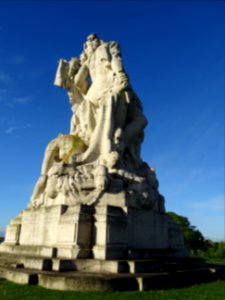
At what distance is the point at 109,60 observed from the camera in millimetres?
11781

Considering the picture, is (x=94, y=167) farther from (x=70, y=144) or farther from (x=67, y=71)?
(x=67, y=71)

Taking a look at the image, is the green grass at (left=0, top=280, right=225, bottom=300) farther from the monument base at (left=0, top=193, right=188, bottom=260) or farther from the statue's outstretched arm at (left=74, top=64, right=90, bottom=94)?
the statue's outstretched arm at (left=74, top=64, right=90, bottom=94)

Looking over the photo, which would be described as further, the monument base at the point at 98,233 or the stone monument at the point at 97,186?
the stone monument at the point at 97,186

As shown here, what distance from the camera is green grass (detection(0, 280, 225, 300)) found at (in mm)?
5574

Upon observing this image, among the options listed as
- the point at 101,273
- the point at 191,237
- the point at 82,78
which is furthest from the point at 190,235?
the point at 101,273

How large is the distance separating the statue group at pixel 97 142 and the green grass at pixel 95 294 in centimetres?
315

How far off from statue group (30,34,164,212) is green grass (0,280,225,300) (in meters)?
3.15

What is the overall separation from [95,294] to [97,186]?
365 centimetres

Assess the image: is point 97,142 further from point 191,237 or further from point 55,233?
point 191,237

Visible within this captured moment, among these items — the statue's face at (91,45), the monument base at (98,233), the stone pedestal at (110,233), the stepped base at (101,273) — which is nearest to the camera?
the stepped base at (101,273)

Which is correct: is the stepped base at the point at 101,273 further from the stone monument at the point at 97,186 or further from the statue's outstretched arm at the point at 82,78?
the statue's outstretched arm at the point at 82,78

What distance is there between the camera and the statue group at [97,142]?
9312 mm

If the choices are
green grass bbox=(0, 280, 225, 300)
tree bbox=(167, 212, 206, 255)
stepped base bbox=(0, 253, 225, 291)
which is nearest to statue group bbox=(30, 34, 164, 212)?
stepped base bbox=(0, 253, 225, 291)

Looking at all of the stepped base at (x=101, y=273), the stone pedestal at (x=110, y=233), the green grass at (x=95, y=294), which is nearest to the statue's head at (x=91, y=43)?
the stone pedestal at (x=110, y=233)
